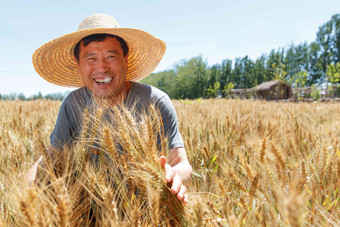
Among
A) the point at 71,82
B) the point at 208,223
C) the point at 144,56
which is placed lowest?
the point at 208,223

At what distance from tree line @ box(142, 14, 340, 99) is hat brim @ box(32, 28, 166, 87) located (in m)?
41.8

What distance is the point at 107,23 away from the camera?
5.46ft

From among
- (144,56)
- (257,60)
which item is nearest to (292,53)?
(257,60)

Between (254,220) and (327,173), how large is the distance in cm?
50

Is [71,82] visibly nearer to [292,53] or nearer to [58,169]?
[58,169]

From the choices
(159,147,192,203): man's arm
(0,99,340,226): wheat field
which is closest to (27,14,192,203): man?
(159,147,192,203): man's arm

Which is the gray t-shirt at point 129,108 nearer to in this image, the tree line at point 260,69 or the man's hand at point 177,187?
the man's hand at point 177,187

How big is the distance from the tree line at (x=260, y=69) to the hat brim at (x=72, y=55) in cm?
4179

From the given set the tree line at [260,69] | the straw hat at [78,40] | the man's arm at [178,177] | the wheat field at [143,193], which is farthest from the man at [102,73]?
the tree line at [260,69]

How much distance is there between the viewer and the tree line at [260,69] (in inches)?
1706

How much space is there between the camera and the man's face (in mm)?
1580

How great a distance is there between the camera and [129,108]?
1541 mm

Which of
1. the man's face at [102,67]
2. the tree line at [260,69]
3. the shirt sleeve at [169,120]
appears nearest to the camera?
the shirt sleeve at [169,120]

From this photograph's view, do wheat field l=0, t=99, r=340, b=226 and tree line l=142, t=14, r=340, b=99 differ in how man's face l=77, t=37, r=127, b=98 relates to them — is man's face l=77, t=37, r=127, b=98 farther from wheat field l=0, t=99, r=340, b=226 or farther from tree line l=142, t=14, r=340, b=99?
tree line l=142, t=14, r=340, b=99
